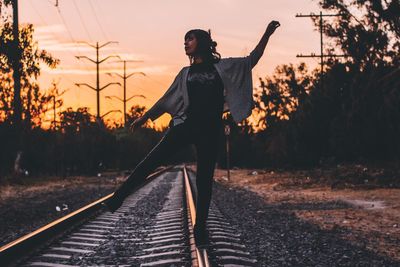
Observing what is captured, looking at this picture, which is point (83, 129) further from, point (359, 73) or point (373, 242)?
point (373, 242)

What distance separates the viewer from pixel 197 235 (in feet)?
19.8

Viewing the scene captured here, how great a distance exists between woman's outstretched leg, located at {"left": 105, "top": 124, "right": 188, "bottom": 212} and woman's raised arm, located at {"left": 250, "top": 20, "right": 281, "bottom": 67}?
2.63 ft

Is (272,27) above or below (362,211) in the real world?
above

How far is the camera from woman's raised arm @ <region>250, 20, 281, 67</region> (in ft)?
16.9

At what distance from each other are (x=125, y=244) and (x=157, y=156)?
273 centimetres

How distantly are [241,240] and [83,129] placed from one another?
1680 inches

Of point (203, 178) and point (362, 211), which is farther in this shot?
point (362, 211)

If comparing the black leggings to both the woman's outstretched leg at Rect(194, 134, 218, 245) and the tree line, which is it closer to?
the woman's outstretched leg at Rect(194, 134, 218, 245)

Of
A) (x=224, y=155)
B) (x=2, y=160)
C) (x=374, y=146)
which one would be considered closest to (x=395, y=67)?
(x=374, y=146)

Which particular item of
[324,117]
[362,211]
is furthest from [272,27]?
[324,117]

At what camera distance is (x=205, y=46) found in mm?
5277

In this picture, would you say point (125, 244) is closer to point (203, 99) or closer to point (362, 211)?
point (203, 99)

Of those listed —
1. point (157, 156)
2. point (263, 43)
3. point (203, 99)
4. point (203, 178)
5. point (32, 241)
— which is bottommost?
point (32, 241)

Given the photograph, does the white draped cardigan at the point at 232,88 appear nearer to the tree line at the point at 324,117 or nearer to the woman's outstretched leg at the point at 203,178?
the woman's outstretched leg at the point at 203,178
